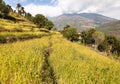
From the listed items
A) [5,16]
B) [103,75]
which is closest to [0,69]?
[103,75]

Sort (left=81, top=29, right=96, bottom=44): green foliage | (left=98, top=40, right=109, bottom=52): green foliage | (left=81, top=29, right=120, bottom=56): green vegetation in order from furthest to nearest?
(left=81, top=29, right=96, bottom=44): green foliage < (left=81, top=29, right=120, bottom=56): green vegetation < (left=98, top=40, right=109, bottom=52): green foliage

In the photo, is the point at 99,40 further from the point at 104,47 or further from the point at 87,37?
the point at 104,47

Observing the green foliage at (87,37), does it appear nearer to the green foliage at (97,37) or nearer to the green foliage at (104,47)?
the green foliage at (97,37)

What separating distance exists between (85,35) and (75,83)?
476ft

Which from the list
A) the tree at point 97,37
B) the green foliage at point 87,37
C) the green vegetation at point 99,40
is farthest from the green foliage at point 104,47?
the green foliage at point 87,37

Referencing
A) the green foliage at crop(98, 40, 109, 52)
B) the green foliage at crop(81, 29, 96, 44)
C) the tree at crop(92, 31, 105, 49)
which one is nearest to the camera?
the green foliage at crop(98, 40, 109, 52)

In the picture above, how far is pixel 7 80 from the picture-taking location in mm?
9531

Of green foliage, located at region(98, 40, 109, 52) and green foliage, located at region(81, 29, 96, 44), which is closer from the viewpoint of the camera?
green foliage, located at region(98, 40, 109, 52)

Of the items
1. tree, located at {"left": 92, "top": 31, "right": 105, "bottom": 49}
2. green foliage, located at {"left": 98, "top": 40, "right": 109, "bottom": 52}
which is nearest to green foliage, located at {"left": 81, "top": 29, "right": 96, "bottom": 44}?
tree, located at {"left": 92, "top": 31, "right": 105, "bottom": 49}

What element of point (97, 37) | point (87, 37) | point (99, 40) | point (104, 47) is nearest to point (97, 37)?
point (97, 37)

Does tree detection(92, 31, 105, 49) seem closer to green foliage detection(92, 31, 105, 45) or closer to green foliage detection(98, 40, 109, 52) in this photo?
green foliage detection(92, 31, 105, 45)

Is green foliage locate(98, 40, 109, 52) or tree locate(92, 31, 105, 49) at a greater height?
tree locate(92, 31, 105, 49)

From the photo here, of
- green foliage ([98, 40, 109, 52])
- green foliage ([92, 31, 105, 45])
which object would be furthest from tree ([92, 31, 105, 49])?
green foliage ([98, 40, 109, 52])

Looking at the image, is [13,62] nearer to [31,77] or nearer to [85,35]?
[31,77]
